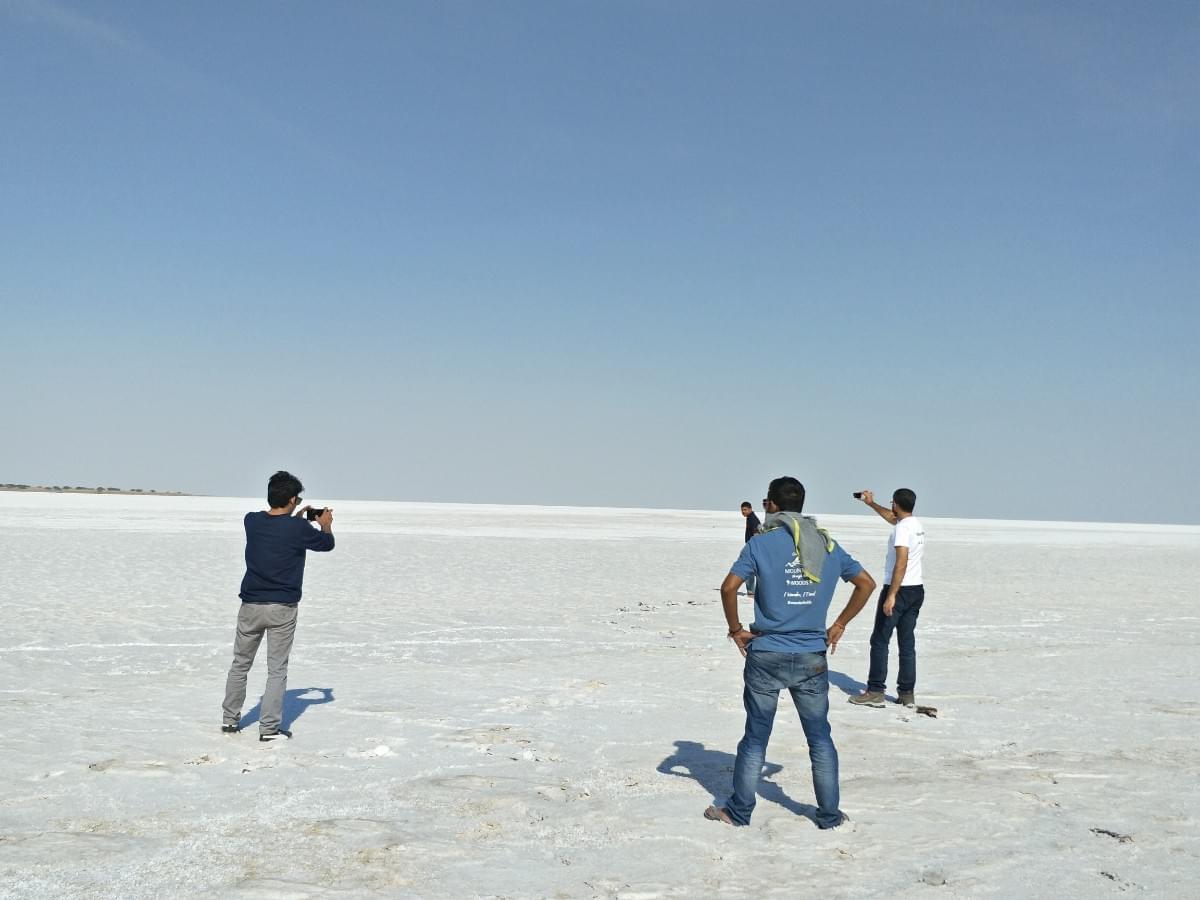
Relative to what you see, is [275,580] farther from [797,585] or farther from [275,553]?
[797,585]

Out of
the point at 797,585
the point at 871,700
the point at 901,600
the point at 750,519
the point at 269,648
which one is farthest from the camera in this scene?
the point at 750,519

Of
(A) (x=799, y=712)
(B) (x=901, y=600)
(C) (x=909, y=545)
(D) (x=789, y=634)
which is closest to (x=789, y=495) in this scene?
(D) (x=789, y=634)

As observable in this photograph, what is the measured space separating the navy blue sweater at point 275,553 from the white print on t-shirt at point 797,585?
142 inches

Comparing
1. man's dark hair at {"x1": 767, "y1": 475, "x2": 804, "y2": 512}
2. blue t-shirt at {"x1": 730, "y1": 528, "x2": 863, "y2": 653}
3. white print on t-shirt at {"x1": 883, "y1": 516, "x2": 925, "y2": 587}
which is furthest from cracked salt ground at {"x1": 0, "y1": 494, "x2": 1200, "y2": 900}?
man's dark hair at {"x1": 767, "y1": 475, "x2": 804, "y2": 512}

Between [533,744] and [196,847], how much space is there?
2.85m

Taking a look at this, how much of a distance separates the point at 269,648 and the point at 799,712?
4225 millimetres

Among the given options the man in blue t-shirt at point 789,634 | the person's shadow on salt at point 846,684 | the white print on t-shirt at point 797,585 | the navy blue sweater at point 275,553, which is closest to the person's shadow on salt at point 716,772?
the man in blue t-shirt at point 789,634

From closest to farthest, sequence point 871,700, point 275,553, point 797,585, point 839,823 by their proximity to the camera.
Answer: point 797,585 < point 839,823 < point 275,553 < point 871,700

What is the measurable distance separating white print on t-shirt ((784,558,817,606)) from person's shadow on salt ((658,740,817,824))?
1369 millimetres

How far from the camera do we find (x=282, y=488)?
729cm

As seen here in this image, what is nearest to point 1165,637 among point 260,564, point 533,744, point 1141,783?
point 1141,783

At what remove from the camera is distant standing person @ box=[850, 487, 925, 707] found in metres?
8.60

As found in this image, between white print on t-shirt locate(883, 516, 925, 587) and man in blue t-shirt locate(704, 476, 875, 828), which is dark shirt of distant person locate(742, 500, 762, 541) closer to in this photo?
white print on t-shirt locate(883, 516, 925, 587)

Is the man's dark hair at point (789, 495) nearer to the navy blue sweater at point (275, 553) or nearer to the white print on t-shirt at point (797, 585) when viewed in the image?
the white print on t-shirt at point (797, 585)
